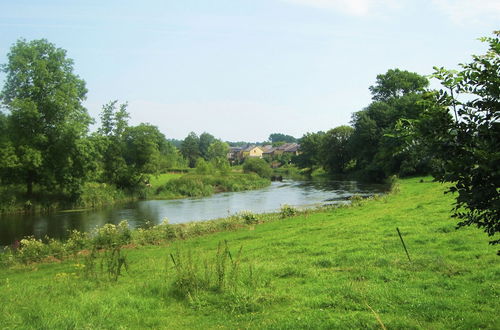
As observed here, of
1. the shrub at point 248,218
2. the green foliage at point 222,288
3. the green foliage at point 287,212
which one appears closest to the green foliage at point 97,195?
the shrub at point 248,218

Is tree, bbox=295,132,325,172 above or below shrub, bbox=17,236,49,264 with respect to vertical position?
above

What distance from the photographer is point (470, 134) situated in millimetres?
4133

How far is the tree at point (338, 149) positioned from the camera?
8462 centimetres

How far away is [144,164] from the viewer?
5500 centimetres

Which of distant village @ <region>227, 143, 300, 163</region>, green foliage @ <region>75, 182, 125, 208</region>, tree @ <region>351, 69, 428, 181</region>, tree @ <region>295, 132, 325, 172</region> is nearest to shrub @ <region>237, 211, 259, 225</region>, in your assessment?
green foliage @ <region>75, 182, 125, 208</region>

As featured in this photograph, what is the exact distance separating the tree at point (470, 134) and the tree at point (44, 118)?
40302 mm

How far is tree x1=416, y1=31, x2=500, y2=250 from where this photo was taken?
3.91 meters

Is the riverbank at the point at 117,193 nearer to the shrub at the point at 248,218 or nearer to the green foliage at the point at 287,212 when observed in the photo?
the shrub at the point at 248,218

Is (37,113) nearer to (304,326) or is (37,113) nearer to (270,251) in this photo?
(270,251)

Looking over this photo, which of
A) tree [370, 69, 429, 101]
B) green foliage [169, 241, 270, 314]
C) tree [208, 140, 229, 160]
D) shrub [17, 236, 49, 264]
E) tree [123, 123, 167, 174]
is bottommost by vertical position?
shrub [17, 236, 49, 264]

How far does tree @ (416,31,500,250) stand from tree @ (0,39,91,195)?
4030 cm

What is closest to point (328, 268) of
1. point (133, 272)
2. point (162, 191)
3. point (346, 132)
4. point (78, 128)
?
point (133, 272)

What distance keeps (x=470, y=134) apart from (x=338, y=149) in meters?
83.0

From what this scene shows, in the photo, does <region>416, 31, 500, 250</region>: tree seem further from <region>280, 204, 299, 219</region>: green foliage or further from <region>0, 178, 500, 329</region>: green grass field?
<region>280, 204, 299, 219</region>: green foliage
